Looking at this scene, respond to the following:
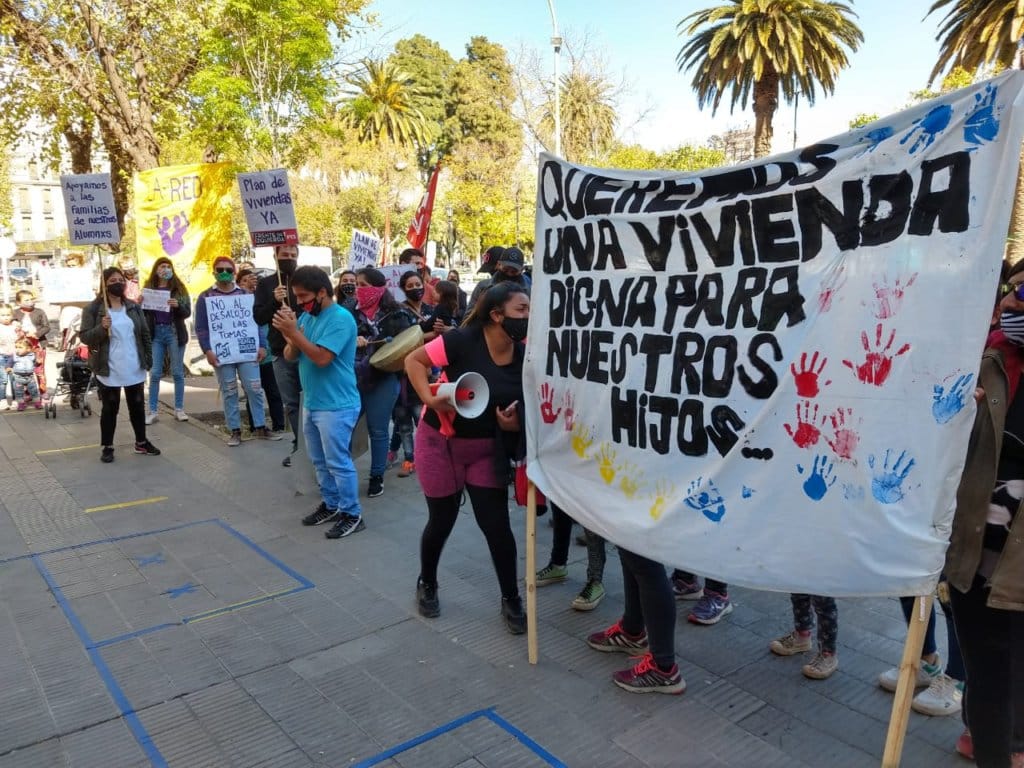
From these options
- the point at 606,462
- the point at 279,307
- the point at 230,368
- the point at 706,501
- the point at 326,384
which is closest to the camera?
the point at 706,501

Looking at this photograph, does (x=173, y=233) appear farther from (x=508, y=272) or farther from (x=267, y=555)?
(x=267, y=555)

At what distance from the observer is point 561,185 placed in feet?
11.1

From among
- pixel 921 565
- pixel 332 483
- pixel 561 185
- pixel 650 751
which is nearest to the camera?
pixel 921 565

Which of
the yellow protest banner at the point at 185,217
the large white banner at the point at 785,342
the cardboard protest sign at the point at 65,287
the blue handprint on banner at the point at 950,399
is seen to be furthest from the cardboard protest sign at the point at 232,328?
the cardboard protest sign at the point at 65,287

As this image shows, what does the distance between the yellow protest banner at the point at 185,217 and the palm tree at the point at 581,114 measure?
55.7 ft

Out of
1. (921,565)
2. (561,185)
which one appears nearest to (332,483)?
(561,185)

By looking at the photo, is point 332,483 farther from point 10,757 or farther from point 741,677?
point 741,677

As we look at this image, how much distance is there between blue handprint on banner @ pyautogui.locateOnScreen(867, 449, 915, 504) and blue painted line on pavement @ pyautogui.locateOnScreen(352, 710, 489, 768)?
1853mm

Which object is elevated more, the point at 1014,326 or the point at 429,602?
the point at 1014,326

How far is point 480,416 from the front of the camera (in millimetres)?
3768

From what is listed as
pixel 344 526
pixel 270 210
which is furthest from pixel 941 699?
pixel 270 210

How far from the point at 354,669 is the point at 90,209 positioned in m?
7.96

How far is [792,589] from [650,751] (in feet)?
3.01

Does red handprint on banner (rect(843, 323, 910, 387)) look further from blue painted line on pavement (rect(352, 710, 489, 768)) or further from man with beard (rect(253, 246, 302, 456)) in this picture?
man with beard (rect(253, 246, 302, 456))
